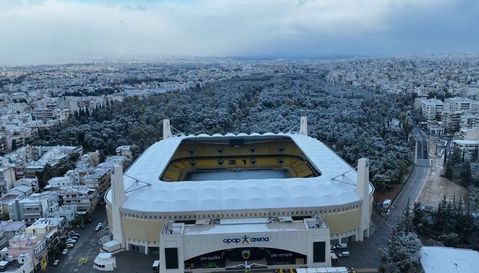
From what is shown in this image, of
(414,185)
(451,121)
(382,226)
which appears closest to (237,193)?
(382,226)

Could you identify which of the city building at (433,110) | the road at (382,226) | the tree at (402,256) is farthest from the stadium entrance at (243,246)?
the city building at (433,110)

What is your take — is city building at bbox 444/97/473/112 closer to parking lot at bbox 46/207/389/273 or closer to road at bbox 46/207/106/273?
parking lot at bbox 46/207/389/273

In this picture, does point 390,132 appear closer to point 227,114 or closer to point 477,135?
point 477,135

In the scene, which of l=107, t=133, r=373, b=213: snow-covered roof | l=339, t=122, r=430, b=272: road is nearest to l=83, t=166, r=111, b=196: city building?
l=107, t=133, r=373, b=213: snow-covered roof

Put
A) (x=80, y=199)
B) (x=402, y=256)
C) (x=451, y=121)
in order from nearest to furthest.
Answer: (x=402, y=256) < (x=80, y=199) < (x=451, y=121)

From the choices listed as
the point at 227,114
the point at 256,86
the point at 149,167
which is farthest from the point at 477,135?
the point at 256,86

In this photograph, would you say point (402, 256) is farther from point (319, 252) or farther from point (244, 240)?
point (244, 240)

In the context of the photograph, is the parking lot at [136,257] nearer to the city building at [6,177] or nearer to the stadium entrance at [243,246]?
the stadium entrance at [243,246]
